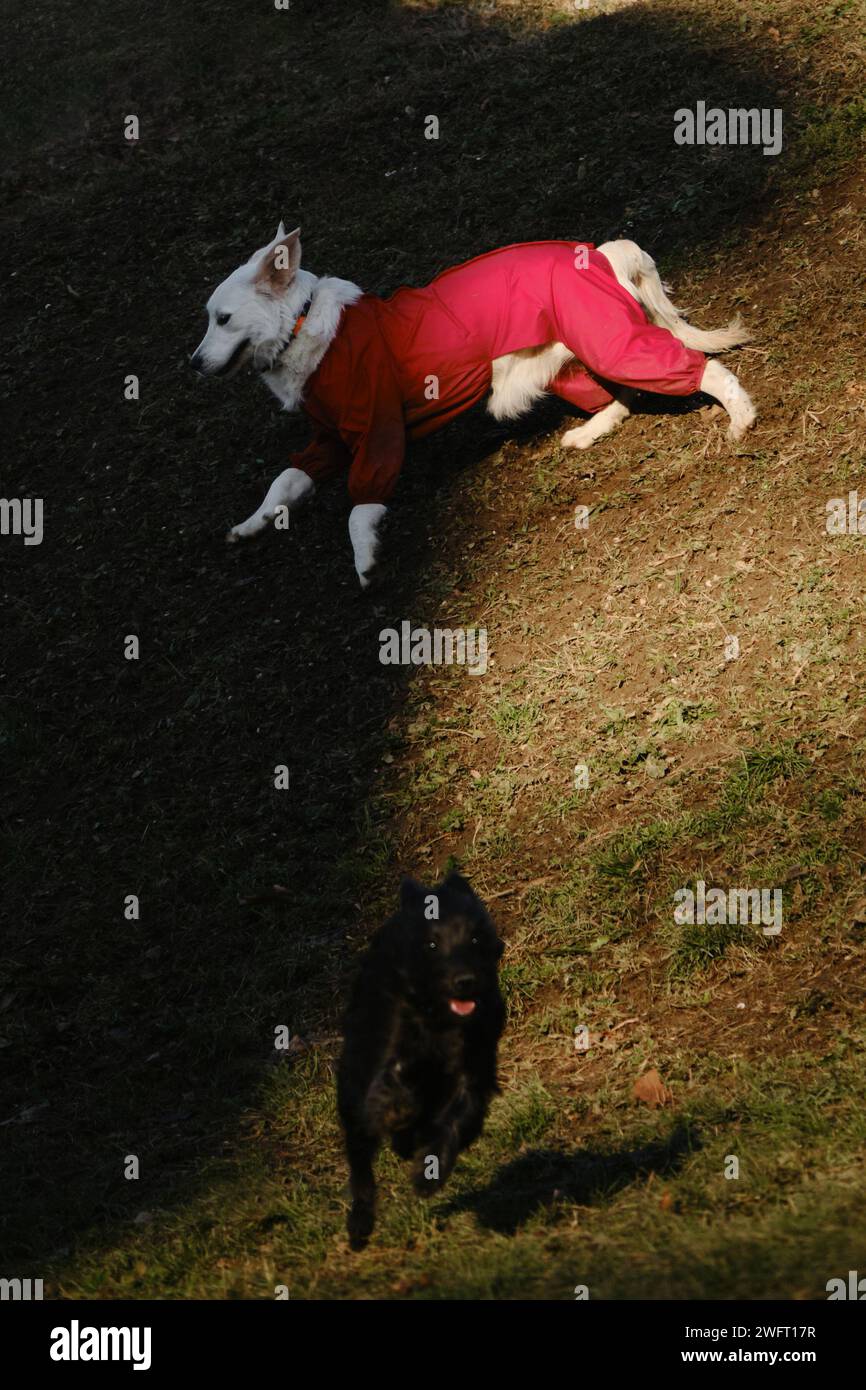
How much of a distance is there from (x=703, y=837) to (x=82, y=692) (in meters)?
3.65

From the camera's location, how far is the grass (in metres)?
4.48

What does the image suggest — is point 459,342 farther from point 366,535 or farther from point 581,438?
point 366,535

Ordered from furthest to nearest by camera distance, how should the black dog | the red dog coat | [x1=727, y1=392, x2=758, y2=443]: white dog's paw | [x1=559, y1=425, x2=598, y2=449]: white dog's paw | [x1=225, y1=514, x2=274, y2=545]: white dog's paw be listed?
[x1=225, y1=514, x2=274, y2=545]: white dog's paw → [x1=559, y1=425, x2=598, y2=449]: white dog's paw → [x1=727, y1=392, x2=758, y2=443]: white dog's paw → the red dog coat → the black dog

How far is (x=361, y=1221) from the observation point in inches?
165

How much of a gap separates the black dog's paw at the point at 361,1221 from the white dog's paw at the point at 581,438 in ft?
14.9

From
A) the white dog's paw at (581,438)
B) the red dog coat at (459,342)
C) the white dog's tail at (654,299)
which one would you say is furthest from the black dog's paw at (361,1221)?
the white dog's tail at (654,299)

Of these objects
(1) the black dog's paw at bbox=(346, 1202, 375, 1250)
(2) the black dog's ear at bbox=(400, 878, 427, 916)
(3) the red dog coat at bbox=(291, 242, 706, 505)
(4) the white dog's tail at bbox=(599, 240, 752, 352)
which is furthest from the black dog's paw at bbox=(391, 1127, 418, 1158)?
(4) the white dog's tail at bbox=(599, 240, 752, 352)

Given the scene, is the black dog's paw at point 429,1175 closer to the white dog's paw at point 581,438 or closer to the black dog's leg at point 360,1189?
the black dog's leg at point 360,1189

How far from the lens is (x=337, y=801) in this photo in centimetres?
646

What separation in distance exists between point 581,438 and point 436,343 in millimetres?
970

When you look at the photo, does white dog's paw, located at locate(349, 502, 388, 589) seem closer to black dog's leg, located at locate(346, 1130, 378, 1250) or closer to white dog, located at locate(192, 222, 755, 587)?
white dog, located at locate(192, 222, 755, 587)

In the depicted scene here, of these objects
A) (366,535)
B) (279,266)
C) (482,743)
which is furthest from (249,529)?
(482,743)

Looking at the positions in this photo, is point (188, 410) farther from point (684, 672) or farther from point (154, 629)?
point (684, 672)

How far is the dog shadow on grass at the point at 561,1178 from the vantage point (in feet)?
14.0
